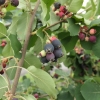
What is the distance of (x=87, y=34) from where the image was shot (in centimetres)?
129

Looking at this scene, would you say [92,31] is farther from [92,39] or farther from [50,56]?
[50,56]

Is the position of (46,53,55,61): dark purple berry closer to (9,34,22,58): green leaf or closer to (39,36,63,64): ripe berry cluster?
(39,36,63,64): ripe berry cluster

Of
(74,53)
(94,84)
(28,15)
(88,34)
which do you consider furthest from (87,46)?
(74,53)

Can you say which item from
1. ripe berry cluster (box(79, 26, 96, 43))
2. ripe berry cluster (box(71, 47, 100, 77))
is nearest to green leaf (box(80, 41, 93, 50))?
ripe berry cluster (box(79, 26, 96, 43))

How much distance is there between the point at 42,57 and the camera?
1125 mm

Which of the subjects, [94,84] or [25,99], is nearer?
[25,99]

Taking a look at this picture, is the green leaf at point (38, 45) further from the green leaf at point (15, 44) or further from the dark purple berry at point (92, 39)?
the dark purple berry at point (92, 39)

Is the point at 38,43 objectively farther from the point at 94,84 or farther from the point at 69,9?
the point at 94,84

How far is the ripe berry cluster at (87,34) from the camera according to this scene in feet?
4.15

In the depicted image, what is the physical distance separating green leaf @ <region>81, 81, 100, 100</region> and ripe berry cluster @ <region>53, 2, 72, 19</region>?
0.40 m

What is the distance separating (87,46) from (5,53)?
0.41 metres

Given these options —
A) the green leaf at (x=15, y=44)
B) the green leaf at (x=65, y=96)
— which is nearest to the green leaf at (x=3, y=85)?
the green leaf at (x=15, y=44)

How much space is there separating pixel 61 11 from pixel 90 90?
0.46m

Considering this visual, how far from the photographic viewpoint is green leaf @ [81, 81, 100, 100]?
54.6 inches
